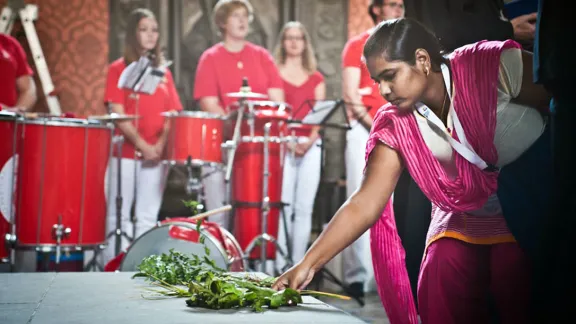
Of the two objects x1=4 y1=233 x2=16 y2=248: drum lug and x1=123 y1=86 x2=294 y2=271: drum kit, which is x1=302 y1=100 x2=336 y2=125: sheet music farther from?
x1=4 y1=233 x2=16 y2=248: drum lug

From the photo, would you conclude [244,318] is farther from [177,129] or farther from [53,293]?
[177,129]

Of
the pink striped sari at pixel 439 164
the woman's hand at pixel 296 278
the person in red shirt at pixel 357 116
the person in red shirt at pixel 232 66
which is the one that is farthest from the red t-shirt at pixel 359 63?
the woman's hand at pixel 296 278

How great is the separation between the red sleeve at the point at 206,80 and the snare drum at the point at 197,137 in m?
0.58

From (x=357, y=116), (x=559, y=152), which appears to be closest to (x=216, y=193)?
(x=357, y=116)

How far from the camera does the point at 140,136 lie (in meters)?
5.18

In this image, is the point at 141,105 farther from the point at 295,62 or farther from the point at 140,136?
the point at 295,62

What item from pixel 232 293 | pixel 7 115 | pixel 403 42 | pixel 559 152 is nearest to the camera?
pixel 559 152

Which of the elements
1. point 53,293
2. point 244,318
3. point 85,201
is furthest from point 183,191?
point 244,318

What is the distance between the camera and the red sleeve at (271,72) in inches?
216

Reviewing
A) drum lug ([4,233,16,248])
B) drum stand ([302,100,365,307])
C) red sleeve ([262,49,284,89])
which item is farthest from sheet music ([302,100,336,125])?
drum lug ([4,233,16,248])

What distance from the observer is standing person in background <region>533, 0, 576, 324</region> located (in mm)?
1596

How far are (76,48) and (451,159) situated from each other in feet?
13.7

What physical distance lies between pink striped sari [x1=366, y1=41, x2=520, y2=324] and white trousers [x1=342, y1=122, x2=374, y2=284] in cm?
268

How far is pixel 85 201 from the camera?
14.4 ft
